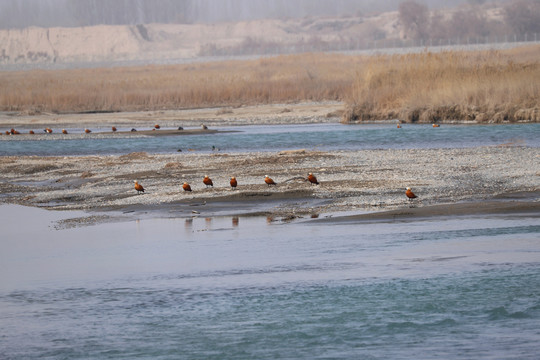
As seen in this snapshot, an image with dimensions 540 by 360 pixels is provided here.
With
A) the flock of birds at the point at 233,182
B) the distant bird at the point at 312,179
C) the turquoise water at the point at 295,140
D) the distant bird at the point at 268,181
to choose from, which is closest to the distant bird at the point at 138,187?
the flock of birds at the point at 233,182

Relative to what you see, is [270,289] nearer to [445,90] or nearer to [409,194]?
[409,194]

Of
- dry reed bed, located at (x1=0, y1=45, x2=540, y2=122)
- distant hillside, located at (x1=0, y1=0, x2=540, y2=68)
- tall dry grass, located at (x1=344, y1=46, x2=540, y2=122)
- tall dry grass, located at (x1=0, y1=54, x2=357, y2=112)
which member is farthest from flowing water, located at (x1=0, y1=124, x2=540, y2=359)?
distant hillside, located at (x1=0, y1=0, x2=540, y2=68)

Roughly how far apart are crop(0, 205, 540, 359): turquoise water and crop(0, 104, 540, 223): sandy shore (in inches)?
52.5

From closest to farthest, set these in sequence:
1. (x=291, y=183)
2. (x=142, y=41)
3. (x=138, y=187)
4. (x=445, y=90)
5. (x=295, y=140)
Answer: (x=138, y=187) → (x=291, y=183) → (x=295, y=140) → (x=445, y=90) → (x=142, y=41)

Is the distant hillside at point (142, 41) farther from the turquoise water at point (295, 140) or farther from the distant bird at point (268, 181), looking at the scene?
the distant bird at point (268, 181)

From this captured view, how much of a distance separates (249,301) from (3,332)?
3.04 m

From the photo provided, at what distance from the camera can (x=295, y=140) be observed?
35281 mm

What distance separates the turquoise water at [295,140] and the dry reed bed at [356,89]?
2358mm

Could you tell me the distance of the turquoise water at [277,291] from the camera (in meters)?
10.1

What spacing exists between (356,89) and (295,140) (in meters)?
10.8

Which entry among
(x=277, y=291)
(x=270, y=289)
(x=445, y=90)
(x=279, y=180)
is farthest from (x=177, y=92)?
(x=277, y=291)

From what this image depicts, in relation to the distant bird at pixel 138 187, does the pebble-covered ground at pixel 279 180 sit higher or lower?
lower

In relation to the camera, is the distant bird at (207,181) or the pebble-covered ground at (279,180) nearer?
the pebble-covered ground at (279,180)

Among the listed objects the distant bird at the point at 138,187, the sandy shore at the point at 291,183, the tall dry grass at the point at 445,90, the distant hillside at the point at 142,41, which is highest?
the distant hillside at the point at 142,41
